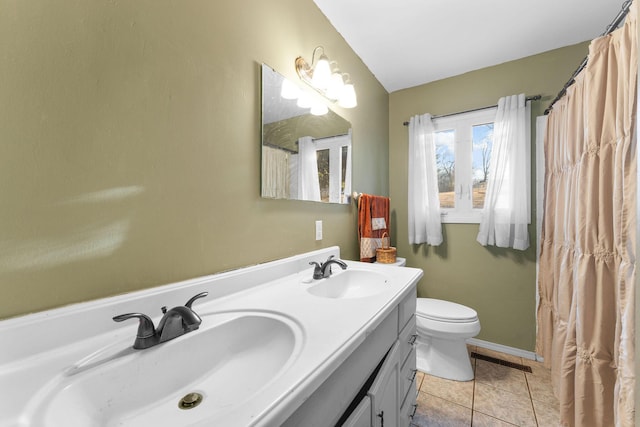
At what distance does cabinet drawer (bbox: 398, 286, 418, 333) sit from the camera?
1.00 metres

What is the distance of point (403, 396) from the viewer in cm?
106

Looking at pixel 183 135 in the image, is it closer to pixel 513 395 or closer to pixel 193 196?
pixel 193 196

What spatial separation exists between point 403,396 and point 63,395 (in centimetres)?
111

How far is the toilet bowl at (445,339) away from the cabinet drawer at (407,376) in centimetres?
49

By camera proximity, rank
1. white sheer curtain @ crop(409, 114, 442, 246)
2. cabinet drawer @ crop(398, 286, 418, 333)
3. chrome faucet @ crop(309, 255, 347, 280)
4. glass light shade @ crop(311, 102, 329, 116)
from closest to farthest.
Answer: cabinet drawer @ crop(398, 286, 418, 333), chrome faucet @ crop(309, 255, 347, 280), glass light shade @ crop(311, 102, 329, 116), white sheer curtain @ crop(409, 114, 442, 246)

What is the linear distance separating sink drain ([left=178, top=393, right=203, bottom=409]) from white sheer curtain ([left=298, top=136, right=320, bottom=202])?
875mm

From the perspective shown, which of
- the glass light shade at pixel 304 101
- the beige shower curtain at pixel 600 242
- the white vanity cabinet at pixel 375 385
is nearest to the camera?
the white vanity cabinet at pixel 375 385

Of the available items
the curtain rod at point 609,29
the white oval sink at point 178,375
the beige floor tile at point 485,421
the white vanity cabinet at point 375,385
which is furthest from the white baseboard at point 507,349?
the white oval sink at point 178,375

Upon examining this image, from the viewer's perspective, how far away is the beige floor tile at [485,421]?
1.31 meters

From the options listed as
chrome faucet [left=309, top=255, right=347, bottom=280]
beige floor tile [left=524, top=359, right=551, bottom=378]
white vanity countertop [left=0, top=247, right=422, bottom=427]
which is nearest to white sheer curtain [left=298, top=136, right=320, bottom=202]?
chrome faucet [left=309, top=255, right=347, bottom=280]

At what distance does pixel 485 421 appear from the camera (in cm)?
133

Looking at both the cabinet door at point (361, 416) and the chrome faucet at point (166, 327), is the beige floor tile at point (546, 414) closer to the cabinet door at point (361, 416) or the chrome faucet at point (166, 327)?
the cabinet door at point (361, 416)

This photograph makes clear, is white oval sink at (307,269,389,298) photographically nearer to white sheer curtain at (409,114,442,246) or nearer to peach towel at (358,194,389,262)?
peach towel at (358,194,389,262)

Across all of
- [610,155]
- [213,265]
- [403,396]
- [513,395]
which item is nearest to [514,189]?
[610,155]
